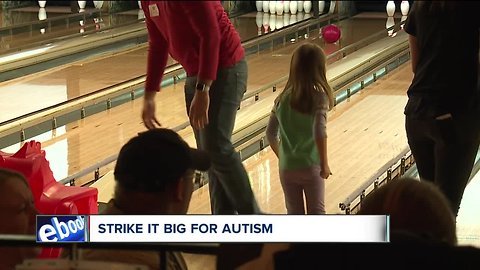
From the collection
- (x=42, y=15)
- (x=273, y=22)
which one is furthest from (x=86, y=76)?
(x=42, y=15)

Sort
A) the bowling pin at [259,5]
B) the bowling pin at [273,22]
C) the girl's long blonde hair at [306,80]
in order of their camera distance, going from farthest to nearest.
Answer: the bowling pin at [259,5] → the bowling pin at [273,22] → the girl's long blonde hair at [306,80]

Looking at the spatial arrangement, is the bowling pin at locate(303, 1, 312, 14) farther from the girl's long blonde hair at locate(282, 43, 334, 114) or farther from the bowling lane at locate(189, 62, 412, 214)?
the girl's long blonde hair at locate(282, 43, 334, 114)

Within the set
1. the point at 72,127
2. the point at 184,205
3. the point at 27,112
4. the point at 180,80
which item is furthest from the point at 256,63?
the point at 27,112

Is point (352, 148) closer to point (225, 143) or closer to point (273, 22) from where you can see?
point (225, 143)

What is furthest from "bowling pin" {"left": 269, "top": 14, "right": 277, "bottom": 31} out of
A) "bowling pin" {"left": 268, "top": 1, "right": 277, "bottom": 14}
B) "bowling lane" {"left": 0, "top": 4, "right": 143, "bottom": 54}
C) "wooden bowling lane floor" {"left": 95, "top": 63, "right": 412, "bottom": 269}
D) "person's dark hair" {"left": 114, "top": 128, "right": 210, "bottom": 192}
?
"person's dark hair" {"left": 114, "top": 128, "right": 210, "bottom": 192}

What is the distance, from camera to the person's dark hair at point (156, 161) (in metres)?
1.48

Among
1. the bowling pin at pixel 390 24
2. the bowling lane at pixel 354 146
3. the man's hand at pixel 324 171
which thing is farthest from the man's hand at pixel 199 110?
the bowling pin at pixel 390 24

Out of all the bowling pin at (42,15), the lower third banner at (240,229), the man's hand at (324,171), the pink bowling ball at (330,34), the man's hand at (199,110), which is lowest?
the bowling pin at (42,15)

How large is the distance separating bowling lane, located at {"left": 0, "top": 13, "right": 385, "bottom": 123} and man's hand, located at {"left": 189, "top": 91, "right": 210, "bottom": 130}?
0.12 m

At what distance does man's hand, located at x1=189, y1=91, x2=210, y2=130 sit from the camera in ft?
4.90

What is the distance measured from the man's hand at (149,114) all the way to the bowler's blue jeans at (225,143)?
59 millimetres

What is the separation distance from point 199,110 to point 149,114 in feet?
0.29

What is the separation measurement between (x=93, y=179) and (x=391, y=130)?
2.05 ft

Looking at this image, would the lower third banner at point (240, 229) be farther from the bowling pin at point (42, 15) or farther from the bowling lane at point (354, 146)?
the bowling pin at point (42, 15)
